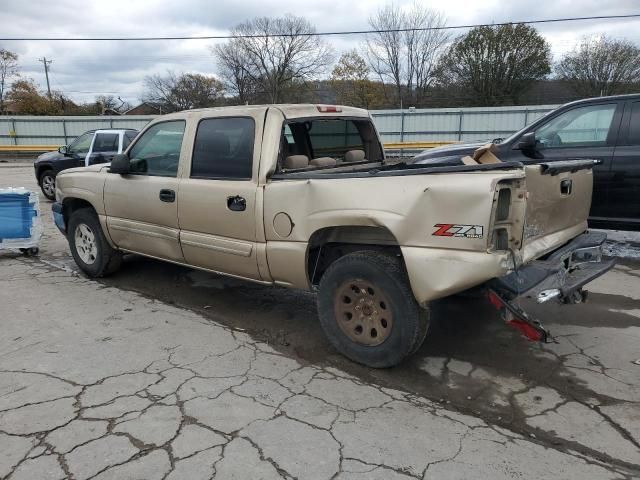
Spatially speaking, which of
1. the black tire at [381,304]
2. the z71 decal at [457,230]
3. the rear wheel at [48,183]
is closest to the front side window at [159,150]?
the black tire at [381,304]

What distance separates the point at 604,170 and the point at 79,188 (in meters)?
5.93

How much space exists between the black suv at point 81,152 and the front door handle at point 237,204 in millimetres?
8952

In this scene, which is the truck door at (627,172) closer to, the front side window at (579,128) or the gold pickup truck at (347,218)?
the front side window at (579,128)

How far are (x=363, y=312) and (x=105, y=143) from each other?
34.9ft

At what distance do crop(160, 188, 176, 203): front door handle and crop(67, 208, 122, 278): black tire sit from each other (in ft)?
4.38

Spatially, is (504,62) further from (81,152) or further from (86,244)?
(86,244)

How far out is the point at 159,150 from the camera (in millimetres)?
5008

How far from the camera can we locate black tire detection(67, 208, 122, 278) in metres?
5.75

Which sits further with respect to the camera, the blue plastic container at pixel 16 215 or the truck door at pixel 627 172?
the blue plastic container at pixel 16 215

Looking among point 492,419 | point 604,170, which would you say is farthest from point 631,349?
point 604,170

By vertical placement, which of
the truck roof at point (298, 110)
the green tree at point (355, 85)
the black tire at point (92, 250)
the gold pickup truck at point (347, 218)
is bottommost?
the black tire at point (92, 250)

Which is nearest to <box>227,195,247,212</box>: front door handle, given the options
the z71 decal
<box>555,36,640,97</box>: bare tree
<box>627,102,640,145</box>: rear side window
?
the z71 decal

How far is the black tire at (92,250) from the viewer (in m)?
5.75

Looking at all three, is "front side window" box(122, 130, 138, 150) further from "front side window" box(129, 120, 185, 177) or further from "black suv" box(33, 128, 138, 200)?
"front side window" box(129, 120, 185, 177)
